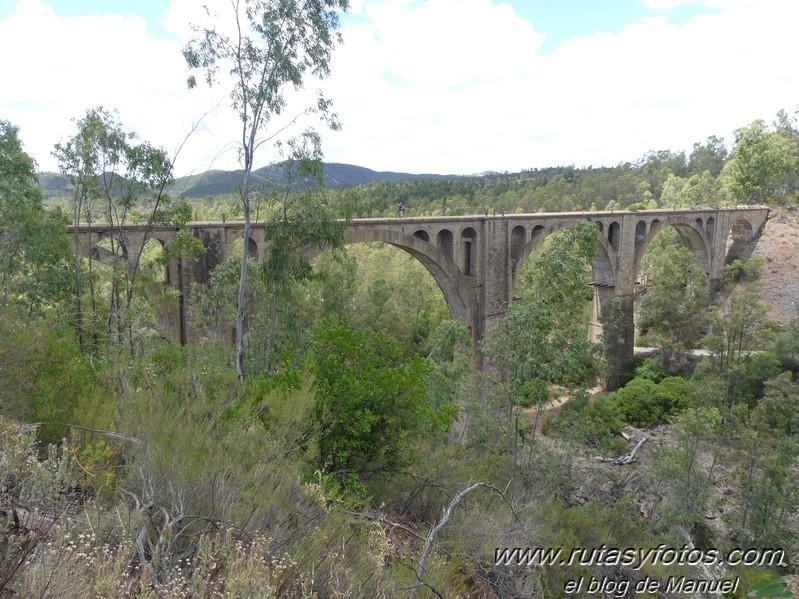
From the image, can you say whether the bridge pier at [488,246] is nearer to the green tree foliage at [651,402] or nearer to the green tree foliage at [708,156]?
the green tree foliage at [651,402]

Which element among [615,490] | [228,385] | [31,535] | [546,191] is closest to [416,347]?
[615,490]

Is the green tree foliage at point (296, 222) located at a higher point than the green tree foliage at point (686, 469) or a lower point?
higher

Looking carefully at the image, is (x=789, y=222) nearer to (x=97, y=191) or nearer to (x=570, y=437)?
(x=570, y=437)

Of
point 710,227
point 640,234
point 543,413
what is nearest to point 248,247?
point 543,413

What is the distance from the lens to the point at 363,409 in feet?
18.2

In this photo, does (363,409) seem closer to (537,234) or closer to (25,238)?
(25,238)

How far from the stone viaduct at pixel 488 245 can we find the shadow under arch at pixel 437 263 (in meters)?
0.03

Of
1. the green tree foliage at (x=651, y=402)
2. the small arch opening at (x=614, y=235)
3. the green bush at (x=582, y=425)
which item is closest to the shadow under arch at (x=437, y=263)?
the green bush at (x=582, y=425)

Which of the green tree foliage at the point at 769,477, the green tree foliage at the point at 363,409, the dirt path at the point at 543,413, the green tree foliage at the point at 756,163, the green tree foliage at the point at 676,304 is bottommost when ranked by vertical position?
the dirt path at the point at 543,413

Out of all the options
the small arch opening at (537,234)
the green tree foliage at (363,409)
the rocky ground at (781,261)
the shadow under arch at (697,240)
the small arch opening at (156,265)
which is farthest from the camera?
the shadow under arch at (697,240)

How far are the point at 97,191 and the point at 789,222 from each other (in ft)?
129

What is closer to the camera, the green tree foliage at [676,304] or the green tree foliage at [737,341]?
the green tree foliage at [737,341]

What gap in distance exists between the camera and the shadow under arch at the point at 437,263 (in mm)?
16672

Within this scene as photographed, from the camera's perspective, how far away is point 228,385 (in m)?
6.16
